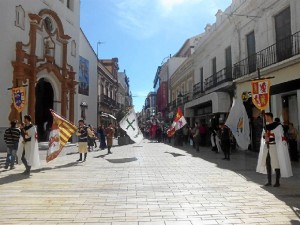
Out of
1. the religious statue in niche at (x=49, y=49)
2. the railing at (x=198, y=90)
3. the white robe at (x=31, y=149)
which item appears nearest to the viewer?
the white robe at (x=31, y=149)

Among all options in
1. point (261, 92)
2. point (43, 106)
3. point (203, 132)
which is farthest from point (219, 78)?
point (261, 92)

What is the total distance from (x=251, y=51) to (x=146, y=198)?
13491 millimetres

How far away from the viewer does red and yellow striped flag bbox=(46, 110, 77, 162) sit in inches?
484

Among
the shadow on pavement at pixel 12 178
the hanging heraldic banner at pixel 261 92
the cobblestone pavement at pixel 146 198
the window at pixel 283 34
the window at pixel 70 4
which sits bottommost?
the cobblestone pavement at pixel 146 198

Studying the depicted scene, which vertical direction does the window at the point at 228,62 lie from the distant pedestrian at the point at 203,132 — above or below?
above

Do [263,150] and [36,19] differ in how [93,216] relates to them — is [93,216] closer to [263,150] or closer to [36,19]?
[263,150]

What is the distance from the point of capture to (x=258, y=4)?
17.5m

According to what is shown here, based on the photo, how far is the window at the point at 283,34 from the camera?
14726 millimetres

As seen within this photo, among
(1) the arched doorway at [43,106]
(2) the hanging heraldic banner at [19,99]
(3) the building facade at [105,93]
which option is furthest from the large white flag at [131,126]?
(3) the building facade at [105,93]

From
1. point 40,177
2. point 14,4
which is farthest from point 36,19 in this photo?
point 40,177

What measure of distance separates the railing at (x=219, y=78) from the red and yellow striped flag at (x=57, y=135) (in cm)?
1056

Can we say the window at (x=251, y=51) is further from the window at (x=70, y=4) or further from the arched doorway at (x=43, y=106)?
the window at (x=70, y=4)

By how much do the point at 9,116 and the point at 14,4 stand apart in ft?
20.4

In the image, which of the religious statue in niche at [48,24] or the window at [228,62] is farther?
the religious statue in niche at [48,24]
